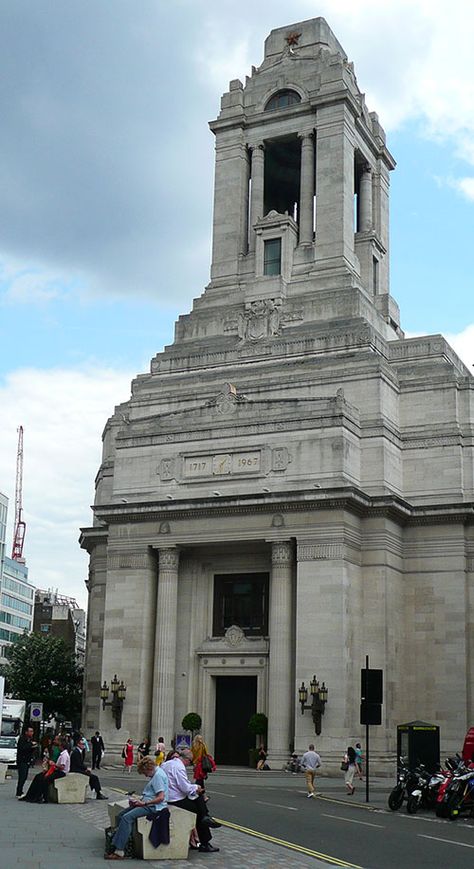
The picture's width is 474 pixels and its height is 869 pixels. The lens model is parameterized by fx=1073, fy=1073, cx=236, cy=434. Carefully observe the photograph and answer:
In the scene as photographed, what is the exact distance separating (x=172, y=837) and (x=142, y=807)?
75 centimetres

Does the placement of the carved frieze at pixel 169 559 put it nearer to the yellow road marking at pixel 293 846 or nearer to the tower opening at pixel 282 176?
the yellow road marking at pixel 293 846

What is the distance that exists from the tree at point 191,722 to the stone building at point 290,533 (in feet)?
3.42

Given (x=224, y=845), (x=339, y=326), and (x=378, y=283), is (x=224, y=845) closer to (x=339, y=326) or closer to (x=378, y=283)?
(x=339, y=326)

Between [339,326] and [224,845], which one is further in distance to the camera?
[339,326]

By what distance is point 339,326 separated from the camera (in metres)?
58.1

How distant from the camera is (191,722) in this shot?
4988 centimetres

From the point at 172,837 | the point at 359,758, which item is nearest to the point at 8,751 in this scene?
the point at 359,758

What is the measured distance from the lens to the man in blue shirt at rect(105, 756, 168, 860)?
1833 centimetres

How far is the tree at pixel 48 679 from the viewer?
76188mm

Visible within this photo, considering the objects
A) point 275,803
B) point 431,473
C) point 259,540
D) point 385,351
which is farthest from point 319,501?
point 275,803

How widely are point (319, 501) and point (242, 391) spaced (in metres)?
9.98

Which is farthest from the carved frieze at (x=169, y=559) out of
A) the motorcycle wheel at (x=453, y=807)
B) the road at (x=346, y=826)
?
the motorcycle wheel at (x=453, y=807)

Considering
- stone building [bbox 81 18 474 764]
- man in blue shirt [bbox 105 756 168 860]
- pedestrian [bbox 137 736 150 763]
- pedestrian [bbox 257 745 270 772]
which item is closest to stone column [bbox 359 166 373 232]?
stone building [bbox 81 18 474 764]

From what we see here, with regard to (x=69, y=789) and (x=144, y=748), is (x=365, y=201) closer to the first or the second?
(x=144, y=748)
